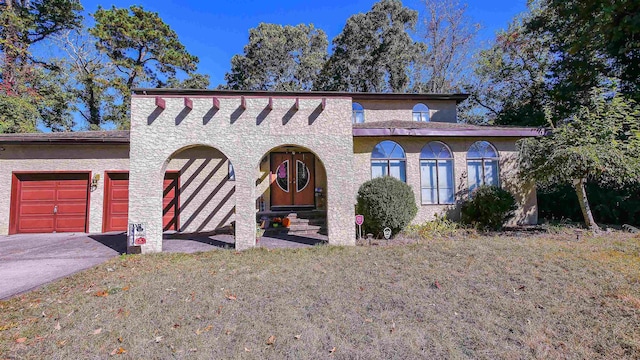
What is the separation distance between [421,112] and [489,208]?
6.85 m

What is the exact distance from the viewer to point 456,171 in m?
10.3

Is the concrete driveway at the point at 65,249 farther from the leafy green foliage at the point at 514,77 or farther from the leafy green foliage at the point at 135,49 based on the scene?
the leafy green foliage at the point at 514,77

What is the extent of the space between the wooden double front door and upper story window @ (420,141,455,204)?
14.4ft

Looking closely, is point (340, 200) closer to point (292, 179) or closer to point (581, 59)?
point (292, 179)

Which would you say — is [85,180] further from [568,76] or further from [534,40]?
[534,40]

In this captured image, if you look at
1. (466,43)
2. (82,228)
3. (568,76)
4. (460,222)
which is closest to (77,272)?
(82,228)

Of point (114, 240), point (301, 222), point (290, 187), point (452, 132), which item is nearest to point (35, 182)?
point (114, 240)

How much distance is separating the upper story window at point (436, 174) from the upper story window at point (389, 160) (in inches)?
29.1

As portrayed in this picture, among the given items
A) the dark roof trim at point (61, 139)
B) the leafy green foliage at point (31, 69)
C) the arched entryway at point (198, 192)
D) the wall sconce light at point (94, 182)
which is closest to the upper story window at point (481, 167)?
the arched entryway at point (198, 192)

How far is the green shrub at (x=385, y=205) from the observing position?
26.4ft

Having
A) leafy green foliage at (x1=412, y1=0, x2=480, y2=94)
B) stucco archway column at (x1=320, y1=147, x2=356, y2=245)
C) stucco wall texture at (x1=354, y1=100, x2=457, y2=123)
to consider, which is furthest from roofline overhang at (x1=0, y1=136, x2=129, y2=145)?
leafy green foliage at (x1=412, y1=0, x2=480, y2=94)

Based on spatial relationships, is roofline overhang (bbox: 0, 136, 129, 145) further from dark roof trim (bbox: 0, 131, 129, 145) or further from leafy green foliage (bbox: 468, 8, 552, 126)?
leafy green foliage (bbox: 468, 8, 552, 126)

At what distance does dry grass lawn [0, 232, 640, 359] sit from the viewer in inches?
116

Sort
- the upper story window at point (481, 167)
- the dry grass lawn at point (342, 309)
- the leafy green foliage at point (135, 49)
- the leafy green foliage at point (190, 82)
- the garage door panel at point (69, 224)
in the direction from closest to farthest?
the dry grass lawn at point (342, 309) < the garage door panel at point (69, 224) < the upper story window at point (481, 167) < the leafy green foliage at point (135, 49) < the leafy green foliage at point (190, 82)
